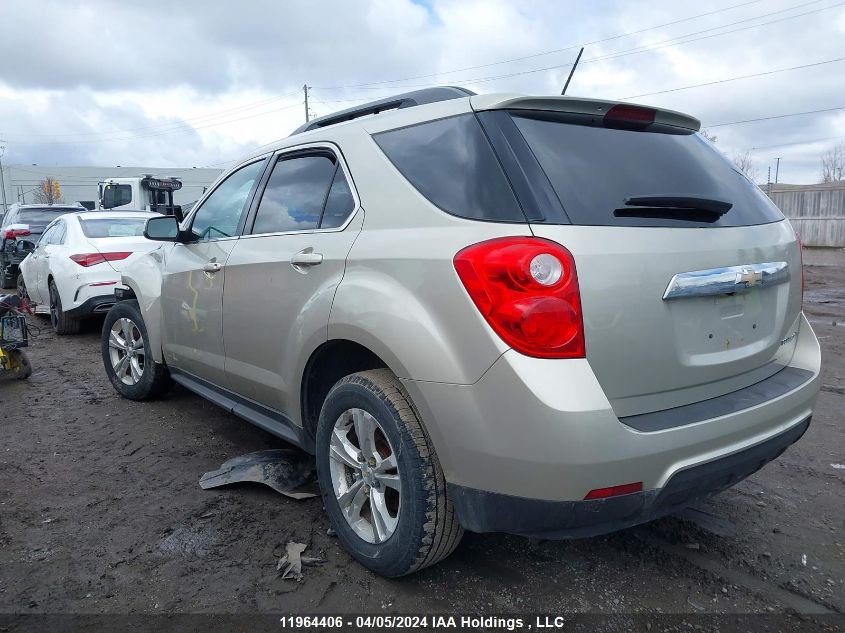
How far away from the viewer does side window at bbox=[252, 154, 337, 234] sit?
9.92 ft

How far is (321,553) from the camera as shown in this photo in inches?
110

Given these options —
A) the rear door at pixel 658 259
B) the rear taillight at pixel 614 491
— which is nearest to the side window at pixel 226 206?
the rear door at pixel 658 259

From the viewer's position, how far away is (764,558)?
272cm

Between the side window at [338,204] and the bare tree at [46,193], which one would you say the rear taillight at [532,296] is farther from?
the bare tree at [46,193]

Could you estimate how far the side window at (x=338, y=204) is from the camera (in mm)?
2787

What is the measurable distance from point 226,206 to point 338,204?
1.31m

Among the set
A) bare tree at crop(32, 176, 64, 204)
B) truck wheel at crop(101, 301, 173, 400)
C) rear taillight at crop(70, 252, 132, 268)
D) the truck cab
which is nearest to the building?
bare tree at crop(32, 176, 64, 204)

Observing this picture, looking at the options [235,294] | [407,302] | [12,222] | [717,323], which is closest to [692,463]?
[717,323]

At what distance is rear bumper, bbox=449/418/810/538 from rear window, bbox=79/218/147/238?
6702 millimetres

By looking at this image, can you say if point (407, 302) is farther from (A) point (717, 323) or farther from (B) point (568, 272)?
(A) point (717, 323)

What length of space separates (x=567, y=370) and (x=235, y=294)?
6.72ft

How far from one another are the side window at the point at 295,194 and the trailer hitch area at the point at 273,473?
130 centimetres

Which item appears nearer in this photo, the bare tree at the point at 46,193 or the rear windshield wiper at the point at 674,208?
the rear windshield wiper at the point at 674,208

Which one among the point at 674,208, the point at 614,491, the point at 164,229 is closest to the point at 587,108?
the point at 674,208
